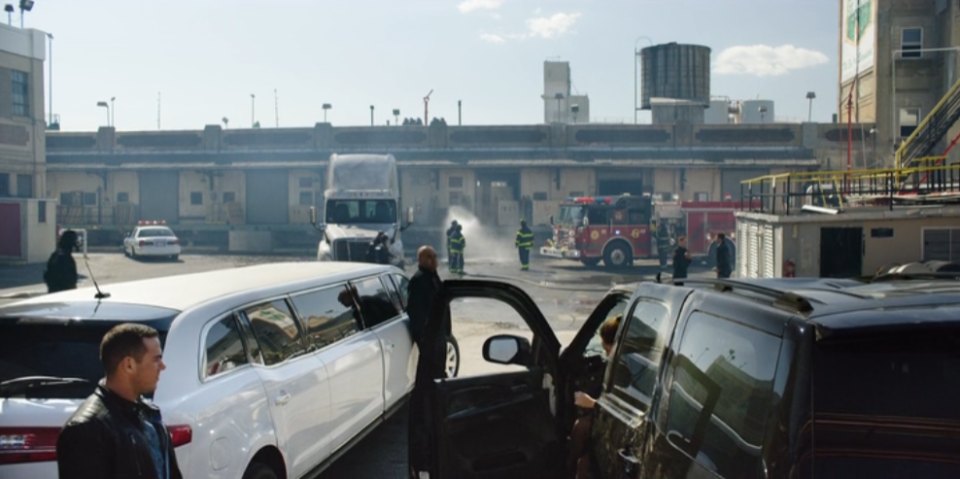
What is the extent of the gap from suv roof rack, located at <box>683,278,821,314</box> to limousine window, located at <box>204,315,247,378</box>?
106 inches

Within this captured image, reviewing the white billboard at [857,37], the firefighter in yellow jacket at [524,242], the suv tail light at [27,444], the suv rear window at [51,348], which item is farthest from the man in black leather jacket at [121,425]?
the white billboard at [857,37]

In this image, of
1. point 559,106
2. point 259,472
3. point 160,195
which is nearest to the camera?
point 259,472

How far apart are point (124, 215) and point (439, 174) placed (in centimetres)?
1851

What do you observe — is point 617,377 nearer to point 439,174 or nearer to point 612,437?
point 612,437

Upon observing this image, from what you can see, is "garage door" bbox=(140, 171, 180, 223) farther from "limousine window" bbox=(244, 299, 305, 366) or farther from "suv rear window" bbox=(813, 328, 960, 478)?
"suv rear window" bbox=(813, 328, 960, 478)

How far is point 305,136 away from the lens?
166ft

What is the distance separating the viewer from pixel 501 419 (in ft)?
16.4

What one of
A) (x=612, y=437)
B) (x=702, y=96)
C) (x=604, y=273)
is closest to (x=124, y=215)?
(x=604, y=273)

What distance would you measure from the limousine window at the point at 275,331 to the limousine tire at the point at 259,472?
67 centimetres

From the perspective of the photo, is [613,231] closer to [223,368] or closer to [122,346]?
[223,368]

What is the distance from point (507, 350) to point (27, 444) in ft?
8.51

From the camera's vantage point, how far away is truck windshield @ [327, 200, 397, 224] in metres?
25.7

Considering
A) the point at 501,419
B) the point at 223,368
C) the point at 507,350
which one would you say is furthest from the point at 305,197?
the point at 501,419

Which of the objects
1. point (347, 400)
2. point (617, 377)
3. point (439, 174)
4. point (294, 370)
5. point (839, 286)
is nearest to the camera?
point (839, 286)
